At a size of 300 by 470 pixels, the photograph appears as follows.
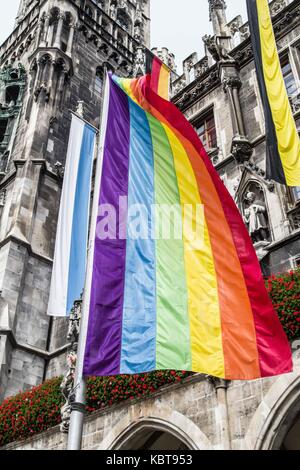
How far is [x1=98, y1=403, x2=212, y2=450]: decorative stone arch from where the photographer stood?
11141mm

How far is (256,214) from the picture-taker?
15797mm

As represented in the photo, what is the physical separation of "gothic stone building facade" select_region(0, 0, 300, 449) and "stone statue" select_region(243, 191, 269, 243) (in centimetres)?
4

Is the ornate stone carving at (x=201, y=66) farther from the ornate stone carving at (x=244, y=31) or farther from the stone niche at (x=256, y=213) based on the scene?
the stone niche at (x=256, y=213)

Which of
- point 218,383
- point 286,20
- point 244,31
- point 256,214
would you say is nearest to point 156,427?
point 218,383

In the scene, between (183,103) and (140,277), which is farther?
(183,103)

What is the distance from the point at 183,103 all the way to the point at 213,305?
1662 centimetres

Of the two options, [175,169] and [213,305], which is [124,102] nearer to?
[175,169]

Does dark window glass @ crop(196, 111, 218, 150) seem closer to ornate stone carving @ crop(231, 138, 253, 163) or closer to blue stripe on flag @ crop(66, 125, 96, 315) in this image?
ornate stone carving @ crop(231, 138, 253, 163)

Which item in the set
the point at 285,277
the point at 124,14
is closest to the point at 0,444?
the point at 285,277

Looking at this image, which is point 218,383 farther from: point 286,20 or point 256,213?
point 286,20

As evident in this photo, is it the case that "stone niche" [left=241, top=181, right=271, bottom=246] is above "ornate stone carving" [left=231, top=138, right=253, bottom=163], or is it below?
below

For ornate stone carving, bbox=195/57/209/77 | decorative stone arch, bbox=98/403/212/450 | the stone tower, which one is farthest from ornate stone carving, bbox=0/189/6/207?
decorative stone arch, bbox=98/403/212/450

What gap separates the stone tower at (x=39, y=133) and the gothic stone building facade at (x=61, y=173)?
72mm
